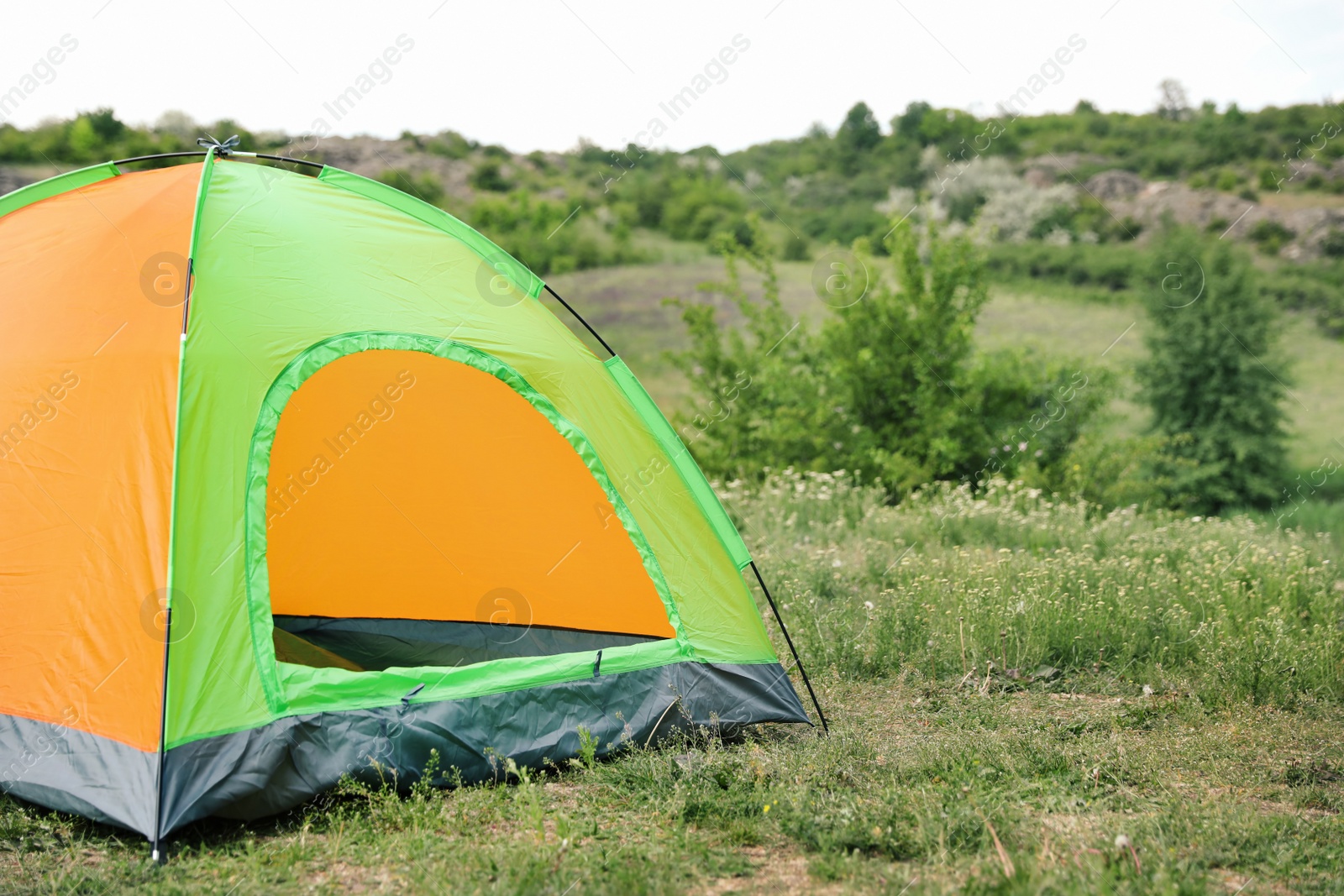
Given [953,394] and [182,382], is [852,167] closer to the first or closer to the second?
[953,394]

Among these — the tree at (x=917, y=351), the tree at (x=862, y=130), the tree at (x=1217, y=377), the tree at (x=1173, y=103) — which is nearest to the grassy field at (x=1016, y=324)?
the tree at (x=1217, y=377)

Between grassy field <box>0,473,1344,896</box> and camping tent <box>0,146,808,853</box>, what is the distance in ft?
0.58

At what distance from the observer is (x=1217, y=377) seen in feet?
41.4

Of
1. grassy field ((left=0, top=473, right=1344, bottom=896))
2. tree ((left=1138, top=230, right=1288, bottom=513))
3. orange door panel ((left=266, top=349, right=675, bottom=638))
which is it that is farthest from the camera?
tree ((left=1138, top=230, right=1288, bottom=513))

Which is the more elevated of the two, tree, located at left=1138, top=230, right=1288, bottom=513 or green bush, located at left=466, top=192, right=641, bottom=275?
green bush, located at left=466, top=192, right=641, bottom=275

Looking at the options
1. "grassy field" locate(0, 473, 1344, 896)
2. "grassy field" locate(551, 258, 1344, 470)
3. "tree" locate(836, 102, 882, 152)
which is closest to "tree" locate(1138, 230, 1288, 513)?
"grassy field" locate(551, 258, 1344, 470)

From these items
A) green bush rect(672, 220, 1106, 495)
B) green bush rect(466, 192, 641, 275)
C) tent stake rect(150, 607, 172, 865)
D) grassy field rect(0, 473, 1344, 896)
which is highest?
green bush rect(466, 192, 641, 275)

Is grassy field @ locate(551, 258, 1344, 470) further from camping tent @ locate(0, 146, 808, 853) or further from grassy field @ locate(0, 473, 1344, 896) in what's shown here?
camping tent @ locate(0, 146, 808, 853)

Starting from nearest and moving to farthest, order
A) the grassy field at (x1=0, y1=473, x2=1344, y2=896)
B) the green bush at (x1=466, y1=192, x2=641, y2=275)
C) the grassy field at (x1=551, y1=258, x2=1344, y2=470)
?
the grassy field at (x1=0, y1=473, x2=1344, y2=896) < the grassy field at (x1=551, y1=258, x2=1344, y2=470) < the green bush at (x1=466, y1=192, x2=641, y2=275)

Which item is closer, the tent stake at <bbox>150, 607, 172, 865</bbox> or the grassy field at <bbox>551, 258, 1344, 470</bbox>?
the tent stake at <bbox>150, 607, 172, 865</bbox>

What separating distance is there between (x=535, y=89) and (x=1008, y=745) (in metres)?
11.9

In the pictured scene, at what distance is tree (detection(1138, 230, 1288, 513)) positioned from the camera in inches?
491

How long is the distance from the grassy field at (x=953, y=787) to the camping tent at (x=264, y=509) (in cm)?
18

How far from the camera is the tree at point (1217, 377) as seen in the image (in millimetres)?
12461
